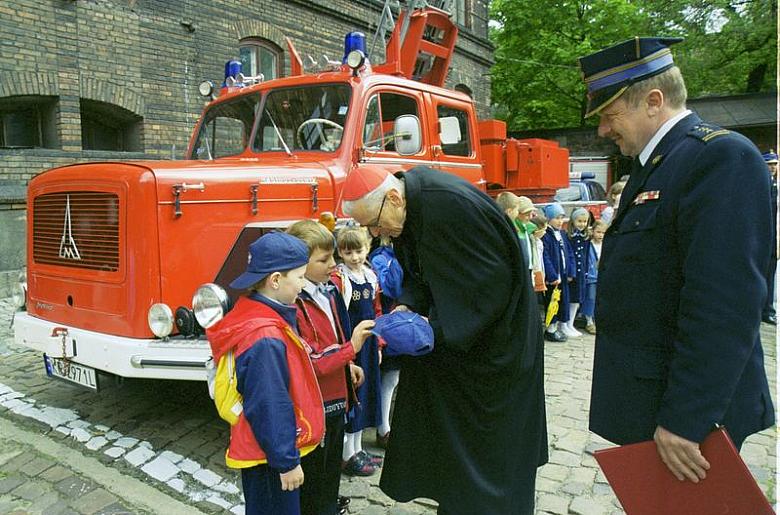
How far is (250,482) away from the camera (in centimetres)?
212

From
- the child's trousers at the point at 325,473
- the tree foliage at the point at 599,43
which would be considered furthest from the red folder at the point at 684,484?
the tree foliage at the point at 599,43

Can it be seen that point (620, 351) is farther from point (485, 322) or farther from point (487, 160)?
point (487, 160)

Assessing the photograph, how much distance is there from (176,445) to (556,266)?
14.0 feet

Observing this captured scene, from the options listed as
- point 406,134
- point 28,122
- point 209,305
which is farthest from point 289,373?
point 28,122

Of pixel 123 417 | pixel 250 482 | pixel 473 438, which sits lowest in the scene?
pixel 123 417

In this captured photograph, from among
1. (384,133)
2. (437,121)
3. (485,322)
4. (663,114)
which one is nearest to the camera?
(663,114)

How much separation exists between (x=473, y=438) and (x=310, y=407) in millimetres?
600

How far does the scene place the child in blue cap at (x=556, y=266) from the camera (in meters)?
6.25

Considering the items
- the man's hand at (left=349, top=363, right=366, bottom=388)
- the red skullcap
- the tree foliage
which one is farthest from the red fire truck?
the tree foliage

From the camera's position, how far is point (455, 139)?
5.37 metres

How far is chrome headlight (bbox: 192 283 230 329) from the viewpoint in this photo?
2984 mm

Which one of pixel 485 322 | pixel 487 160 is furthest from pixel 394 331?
pixel 487 160

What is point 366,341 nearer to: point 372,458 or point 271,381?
point 372,458

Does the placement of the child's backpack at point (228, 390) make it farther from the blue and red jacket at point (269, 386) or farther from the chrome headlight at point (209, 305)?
the chrome headlight at point (209, 305)
